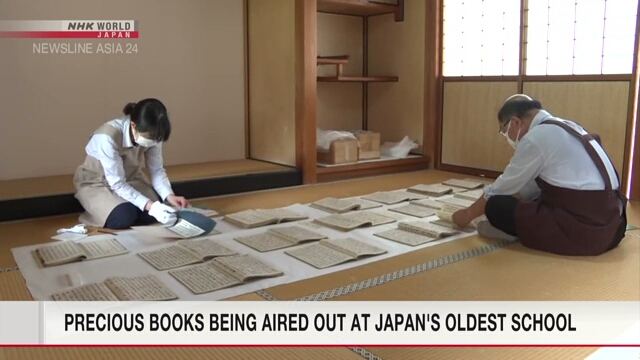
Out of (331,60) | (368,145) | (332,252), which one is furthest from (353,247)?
(331,60)

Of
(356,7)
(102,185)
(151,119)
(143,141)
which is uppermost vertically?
(356,7)

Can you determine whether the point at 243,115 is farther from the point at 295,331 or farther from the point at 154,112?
the point at 295,331

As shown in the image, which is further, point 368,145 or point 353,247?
point 368,145

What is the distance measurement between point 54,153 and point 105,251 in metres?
1.86

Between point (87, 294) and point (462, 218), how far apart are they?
6.60 feet

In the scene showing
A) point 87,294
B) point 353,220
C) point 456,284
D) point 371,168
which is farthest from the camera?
point 371,168

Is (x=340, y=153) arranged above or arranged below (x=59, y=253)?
above

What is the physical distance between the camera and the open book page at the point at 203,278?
234 centimetres

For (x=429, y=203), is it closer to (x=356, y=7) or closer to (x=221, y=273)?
(x=221, y=273)

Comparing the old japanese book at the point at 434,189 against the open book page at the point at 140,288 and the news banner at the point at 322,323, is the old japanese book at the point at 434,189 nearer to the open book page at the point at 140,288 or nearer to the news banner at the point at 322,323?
the news banner at the point at 322,323

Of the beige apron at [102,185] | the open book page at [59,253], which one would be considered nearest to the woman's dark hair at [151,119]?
the beige apron at [102,185]

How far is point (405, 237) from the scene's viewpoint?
3.09m

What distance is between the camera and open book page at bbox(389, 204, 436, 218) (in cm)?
362

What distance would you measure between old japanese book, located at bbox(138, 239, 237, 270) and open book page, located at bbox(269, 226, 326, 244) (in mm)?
363
